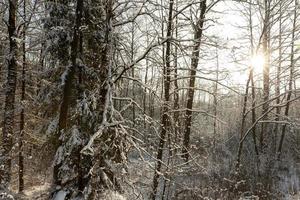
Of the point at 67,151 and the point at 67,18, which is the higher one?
the point at 67,18

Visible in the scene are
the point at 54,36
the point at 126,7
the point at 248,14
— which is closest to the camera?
the point at 126,7

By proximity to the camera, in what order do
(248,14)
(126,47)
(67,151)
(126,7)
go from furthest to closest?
(248,14)
(67,151)
(126,47)
(126,7)

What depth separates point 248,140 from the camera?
21219 millimetres

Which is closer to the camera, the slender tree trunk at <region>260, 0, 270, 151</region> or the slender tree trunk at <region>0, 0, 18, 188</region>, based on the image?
the slender tree trunk at <region>0, 0, 18, 188</region>

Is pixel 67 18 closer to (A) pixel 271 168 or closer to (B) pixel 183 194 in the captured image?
(B) pixel 183 194

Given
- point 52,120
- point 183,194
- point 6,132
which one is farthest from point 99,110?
point 183,194

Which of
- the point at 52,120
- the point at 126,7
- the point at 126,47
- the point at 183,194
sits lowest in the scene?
the point at 183,194

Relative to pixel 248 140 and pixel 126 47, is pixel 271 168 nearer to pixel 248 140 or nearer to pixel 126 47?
pixel 248 140

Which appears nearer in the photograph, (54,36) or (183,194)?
(54,36)

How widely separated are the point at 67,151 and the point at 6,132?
1.80 meters

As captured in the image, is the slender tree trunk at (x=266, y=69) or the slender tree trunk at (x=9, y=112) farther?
the slender tree trunk at (x=266, y=69)

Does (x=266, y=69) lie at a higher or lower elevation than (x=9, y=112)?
higher

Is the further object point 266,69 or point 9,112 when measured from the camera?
point 266,69

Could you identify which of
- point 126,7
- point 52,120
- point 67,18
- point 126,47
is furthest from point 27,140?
point 126,7
